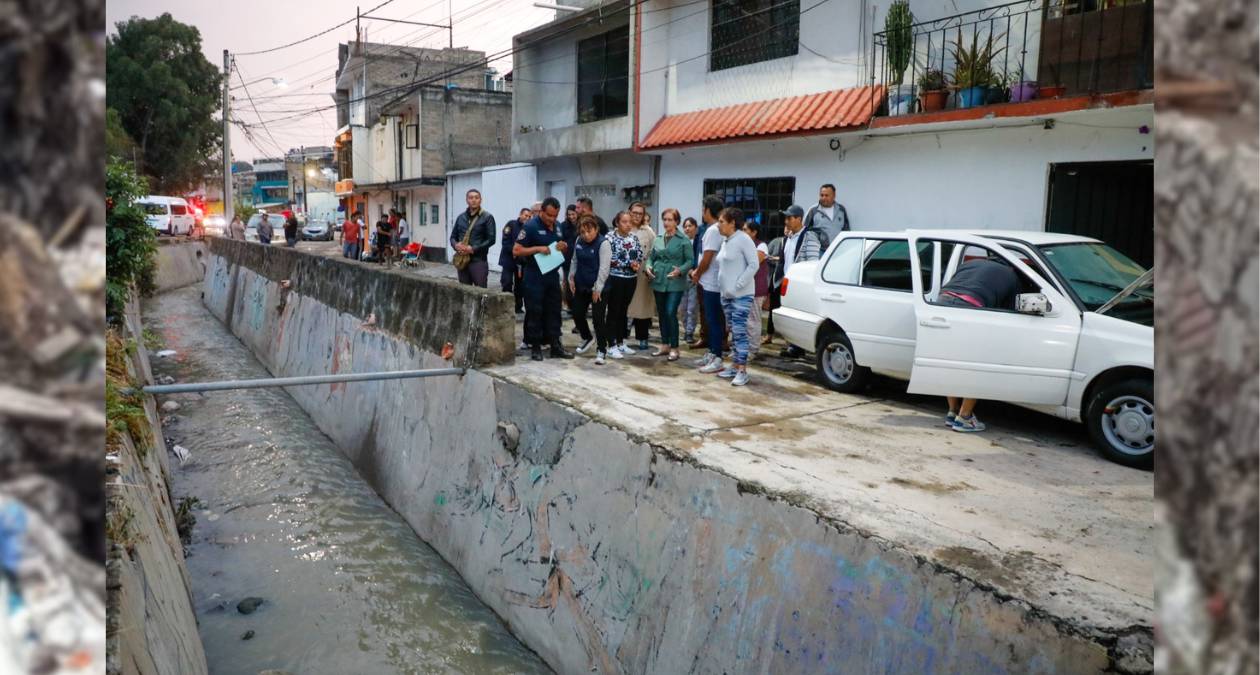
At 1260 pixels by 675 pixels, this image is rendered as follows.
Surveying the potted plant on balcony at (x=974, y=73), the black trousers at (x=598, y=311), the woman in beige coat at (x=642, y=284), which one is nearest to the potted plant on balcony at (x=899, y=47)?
the potted plant on balcony at (x=974, y=73)

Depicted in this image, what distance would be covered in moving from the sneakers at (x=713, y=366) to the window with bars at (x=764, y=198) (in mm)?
4894

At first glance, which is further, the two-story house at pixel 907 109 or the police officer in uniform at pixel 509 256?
the police officer in uniform at pixel 509 256

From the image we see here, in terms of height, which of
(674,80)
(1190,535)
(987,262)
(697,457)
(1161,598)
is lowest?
(697,457)

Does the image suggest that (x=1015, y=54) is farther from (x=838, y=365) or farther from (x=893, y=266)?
(x=838, y=365)

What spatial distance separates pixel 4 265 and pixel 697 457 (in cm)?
441

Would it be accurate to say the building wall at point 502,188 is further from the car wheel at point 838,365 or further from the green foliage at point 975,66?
the car wheel at point 838,365

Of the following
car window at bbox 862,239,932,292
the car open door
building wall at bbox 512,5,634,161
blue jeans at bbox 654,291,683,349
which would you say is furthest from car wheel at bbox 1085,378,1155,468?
building wall at bbox 512,5,634,161

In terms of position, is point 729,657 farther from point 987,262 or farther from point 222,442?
point 222,442

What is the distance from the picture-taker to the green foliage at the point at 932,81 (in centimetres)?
1019

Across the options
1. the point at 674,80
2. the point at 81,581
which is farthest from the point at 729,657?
the point at 674,80

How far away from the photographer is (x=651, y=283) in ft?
29.3

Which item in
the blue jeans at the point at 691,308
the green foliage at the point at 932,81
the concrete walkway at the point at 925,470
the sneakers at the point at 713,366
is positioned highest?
the green foliage at the point at 932,81

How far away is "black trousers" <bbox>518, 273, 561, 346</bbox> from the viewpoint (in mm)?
8453

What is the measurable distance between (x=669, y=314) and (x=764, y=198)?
4986mm
